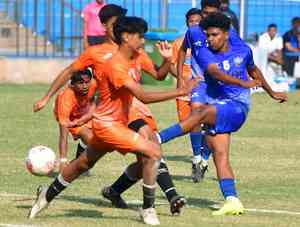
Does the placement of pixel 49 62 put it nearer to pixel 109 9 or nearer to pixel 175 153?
pixel 175 153

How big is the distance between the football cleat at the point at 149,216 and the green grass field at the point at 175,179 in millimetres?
76

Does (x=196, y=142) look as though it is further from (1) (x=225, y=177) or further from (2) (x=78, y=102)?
(1) (x=225, y=177)

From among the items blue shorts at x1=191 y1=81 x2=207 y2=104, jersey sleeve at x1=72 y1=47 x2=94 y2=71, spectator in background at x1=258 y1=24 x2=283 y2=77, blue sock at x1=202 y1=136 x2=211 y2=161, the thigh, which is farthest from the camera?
spectator in background at x1=258 y1=24 x2=283 y2=77

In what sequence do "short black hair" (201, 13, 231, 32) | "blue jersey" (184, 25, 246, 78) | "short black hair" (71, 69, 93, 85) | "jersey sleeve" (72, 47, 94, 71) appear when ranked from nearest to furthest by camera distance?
"short black hair" (201, 13, 231, 32) < "blue jersey" (184, 25, 246, 78) < "jersey sleeve" (72, 47, 94, 71) < "short black hair" (71, 69, 93, 85)

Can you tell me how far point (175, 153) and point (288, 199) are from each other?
4552 millimetres

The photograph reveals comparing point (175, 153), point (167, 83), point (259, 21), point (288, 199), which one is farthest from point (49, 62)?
point (288, 199)

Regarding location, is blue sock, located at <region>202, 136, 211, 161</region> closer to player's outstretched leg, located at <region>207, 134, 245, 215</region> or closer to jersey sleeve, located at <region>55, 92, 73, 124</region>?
jersey sleeve, located at <region>55, 92, 73, 124</region>

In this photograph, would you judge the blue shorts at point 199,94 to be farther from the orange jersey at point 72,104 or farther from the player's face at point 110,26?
the player's face at point 110,26

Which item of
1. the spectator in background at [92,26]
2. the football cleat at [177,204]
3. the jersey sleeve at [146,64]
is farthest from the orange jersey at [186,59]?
the spectator in background at [92,26]

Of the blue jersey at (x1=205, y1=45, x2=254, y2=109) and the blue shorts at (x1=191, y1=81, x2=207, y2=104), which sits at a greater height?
the blue jersey at (x1=205, y1=45, x2=254, y2=109)

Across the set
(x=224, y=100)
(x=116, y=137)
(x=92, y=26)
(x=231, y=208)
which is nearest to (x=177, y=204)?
(x=231, y=208)

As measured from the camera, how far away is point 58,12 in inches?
1228

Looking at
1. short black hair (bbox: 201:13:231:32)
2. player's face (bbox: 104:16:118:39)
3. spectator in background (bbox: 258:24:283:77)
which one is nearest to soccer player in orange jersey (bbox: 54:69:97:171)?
player's face (bbox: 104:16:118:39)

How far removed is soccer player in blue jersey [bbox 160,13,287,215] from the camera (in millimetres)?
10977
